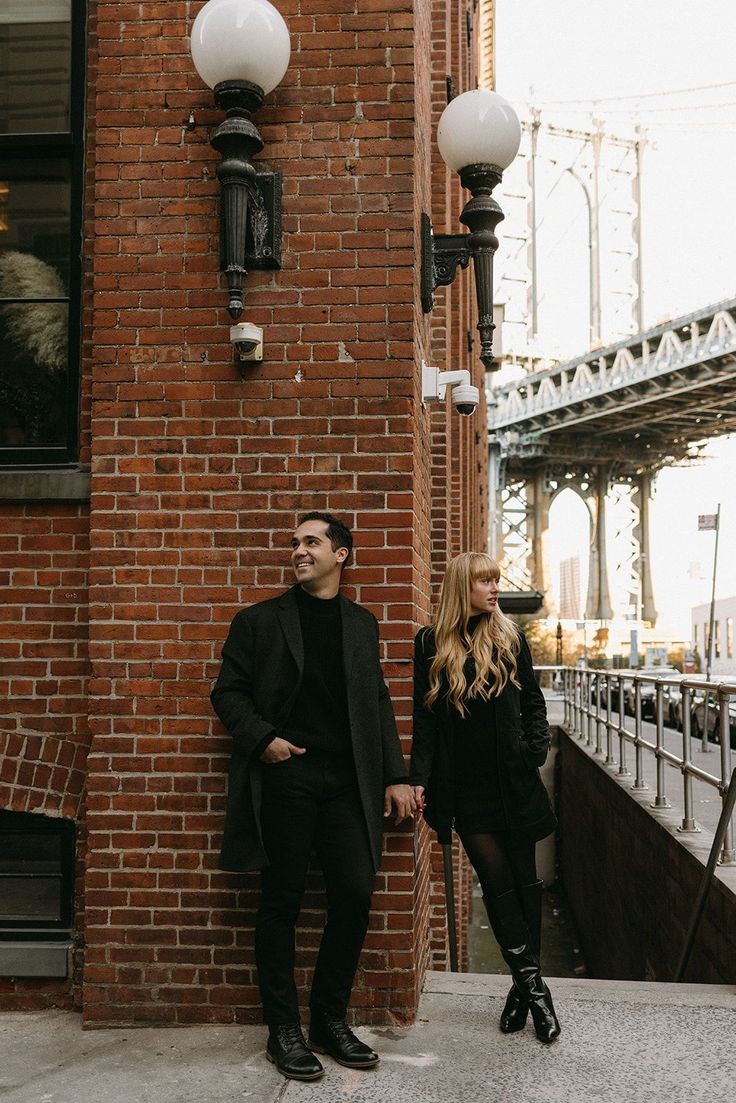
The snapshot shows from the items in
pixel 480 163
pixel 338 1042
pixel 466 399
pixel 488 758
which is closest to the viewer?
pixel 338 1042

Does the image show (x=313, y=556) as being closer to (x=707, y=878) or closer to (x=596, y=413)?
(x=707, y=878)

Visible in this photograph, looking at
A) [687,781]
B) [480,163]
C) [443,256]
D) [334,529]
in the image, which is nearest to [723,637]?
[687,781]

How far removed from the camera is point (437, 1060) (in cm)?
367

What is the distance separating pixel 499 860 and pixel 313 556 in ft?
4.26

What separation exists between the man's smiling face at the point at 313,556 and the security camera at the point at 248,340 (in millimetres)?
731

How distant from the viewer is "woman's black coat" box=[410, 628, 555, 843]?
155 inches

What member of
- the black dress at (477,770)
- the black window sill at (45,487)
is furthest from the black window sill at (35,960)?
the black window sill at (45,487)

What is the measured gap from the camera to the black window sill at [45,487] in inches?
170

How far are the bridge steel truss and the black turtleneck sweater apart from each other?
58760 mm

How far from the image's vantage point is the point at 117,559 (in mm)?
4141

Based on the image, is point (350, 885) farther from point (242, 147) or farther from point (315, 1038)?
point (242, 147)

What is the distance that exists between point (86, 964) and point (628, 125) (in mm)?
97040

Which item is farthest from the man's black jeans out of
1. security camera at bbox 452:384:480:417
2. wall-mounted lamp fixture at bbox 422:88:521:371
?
security camera at bbox 452:384:480:417

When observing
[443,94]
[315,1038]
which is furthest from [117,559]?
[443,94]
